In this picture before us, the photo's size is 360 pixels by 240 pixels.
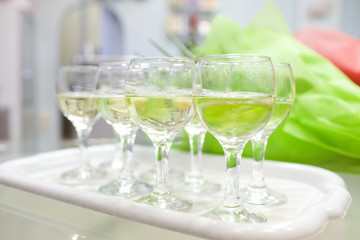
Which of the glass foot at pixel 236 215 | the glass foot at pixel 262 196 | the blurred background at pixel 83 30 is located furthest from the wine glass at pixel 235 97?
the blurred background at pixel 83 30

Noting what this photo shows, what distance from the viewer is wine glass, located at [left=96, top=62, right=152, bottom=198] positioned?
2.37 ft

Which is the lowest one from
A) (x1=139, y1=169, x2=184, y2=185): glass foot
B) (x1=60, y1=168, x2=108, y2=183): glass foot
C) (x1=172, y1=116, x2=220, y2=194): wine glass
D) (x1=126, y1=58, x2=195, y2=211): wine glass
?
(x1=139, y1=169, x2=184, y2=185): glass foot

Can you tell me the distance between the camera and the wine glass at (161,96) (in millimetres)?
575

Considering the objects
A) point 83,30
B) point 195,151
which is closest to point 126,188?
point 195,151

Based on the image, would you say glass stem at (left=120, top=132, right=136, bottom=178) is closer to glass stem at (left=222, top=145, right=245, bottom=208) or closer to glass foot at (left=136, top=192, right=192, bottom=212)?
glass foot at (left=136, top=192, right=192, bottom=212)

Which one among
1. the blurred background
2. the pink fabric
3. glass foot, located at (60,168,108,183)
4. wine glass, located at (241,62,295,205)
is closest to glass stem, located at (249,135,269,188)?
wine glass, located at (241,62,295,205)

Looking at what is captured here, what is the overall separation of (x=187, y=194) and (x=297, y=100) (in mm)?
337

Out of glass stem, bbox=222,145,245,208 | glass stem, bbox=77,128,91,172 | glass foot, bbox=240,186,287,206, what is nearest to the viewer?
glass stem, bbox=222,145,245,208

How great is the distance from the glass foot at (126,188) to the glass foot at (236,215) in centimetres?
20

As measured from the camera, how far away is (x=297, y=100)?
0.88 m

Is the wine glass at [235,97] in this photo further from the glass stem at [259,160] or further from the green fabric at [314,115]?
the green fabric at [314,115]

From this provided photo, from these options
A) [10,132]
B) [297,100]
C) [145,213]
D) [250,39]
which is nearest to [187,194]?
[145,213]

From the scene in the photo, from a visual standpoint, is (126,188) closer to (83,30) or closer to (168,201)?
(168,201)

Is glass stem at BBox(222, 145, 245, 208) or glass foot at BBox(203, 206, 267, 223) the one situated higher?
glass stem at BBox(222, 145, 245, 208)
